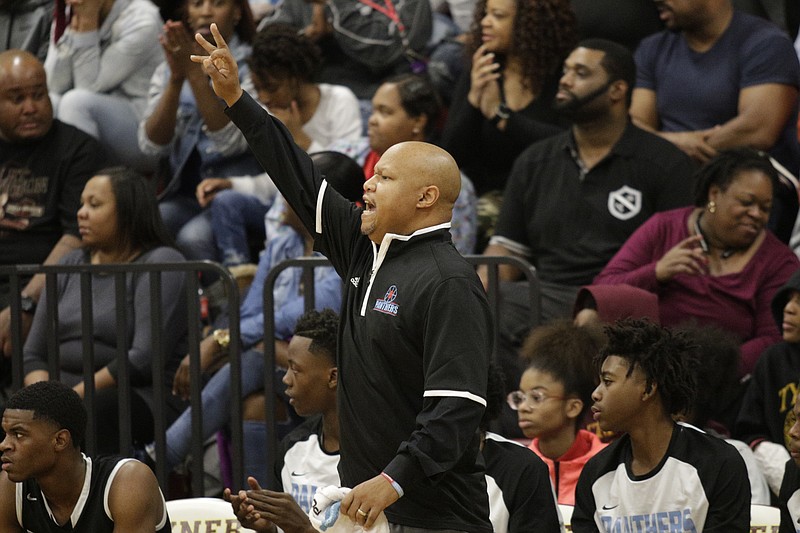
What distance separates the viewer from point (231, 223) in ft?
22.8

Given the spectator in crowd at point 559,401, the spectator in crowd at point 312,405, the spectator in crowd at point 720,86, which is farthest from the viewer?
the spectator in crowd at point 720,86

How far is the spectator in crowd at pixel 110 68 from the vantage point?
301 inches

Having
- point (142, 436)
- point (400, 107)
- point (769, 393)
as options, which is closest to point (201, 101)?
point (400, 107)

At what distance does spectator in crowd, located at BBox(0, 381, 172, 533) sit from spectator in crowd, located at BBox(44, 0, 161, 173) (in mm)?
3350

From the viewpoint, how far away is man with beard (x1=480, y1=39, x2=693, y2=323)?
6.14m

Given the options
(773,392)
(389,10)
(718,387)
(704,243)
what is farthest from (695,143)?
(389,10)

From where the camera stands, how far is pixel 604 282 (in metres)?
5.80

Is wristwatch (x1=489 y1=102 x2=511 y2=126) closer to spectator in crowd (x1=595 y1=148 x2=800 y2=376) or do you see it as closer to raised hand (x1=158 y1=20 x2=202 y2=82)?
spectator in crowd (x1=595 y1=148 x2=800 y2=376)

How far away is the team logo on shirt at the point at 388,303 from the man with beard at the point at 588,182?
2.61m

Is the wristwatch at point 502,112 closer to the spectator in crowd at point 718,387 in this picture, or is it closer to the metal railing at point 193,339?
the metal railing at point 193,339

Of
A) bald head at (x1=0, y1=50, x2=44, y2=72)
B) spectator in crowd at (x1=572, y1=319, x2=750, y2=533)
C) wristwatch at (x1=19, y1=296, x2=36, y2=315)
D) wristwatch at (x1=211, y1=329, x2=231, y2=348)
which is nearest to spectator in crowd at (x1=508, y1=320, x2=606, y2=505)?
spectator in crowd at (x1=572, y1=319, x2=750, y2=533)

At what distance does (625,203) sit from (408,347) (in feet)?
9.76

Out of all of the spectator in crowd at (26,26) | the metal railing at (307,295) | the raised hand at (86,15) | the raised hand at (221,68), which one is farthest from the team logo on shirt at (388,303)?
the spectator in crowd at (26,26)

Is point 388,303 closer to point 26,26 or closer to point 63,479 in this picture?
point 63,479
